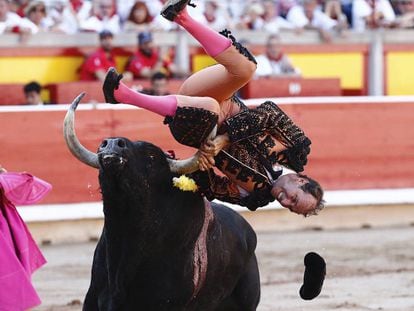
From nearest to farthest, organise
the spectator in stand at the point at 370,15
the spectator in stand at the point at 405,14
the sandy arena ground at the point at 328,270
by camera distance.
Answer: the sandy arena ground at the point at 328,270 < the spectator in stand at the point at 370,15 < the spectator in stand at the point at 405,14

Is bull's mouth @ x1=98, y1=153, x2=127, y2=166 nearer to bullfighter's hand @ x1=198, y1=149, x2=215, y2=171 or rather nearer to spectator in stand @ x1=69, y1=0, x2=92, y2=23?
bullfighter's hand @ x1=198, y1=149, x2=215, y2=171

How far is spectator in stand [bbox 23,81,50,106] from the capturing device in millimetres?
9133

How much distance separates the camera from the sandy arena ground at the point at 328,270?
637cm

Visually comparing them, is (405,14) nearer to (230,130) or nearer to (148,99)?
(230,130)

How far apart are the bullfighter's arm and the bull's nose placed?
0.41 metres

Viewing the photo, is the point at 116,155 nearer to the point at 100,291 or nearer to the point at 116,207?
the point at 116,207

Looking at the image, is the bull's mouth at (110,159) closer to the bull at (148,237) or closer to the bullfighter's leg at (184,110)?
the bull at (148,237)

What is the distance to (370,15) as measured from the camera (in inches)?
451

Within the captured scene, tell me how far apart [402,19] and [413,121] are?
6.39ft

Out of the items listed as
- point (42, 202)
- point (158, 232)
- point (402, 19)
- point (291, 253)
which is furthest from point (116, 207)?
point (402, 19)

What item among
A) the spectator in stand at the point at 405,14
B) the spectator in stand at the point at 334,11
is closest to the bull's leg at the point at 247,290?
the spectator in stand at the point at 334,11

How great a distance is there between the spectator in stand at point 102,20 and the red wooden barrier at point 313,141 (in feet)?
3.72

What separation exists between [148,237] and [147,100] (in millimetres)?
549

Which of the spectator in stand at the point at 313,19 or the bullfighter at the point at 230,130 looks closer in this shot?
the bullfighter at the point at 230,130
